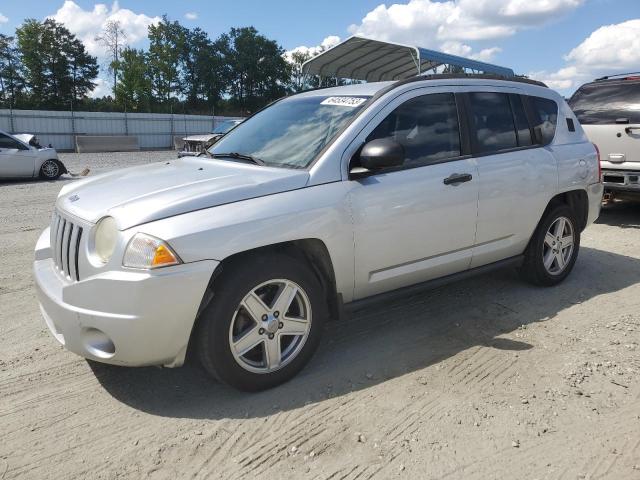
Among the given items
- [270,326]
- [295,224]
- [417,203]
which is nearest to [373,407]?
[270,326]

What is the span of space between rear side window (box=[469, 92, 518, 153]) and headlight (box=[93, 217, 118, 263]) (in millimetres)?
2787

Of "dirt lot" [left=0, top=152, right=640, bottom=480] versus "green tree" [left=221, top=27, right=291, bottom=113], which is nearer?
"dirt lot" [left=0, top=152, right=640, bottom=480]

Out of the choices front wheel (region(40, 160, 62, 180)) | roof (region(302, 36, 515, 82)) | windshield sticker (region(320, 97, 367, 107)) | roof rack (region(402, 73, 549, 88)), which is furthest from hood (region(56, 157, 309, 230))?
front wheel (region(40, 160, 62, 180))

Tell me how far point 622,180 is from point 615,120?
90 cm

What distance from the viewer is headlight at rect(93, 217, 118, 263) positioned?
112 inches

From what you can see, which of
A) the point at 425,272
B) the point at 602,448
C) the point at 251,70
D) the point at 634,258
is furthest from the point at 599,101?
the point at 251,70

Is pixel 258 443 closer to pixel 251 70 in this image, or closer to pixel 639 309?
pixel 639 309

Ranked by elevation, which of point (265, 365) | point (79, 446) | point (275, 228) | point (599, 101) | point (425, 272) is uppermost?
point (599, 101)

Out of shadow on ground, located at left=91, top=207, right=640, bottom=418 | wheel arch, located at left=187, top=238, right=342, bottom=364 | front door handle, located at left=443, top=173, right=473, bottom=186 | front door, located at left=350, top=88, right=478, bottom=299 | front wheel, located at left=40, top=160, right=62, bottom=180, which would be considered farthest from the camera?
front wheel, located at left=40, top=160, right=62, bottom=180

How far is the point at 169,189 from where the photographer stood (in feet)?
10.2

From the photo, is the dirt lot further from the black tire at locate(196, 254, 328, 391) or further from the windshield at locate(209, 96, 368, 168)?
the windshield at locate(209, 96, 368, 168)

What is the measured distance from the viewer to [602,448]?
8.86 feet

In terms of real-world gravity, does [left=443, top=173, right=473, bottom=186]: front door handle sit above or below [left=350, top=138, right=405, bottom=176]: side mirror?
below

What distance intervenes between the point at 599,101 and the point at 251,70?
5765 centimetres
